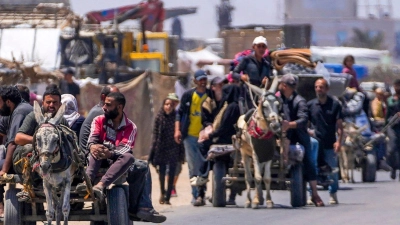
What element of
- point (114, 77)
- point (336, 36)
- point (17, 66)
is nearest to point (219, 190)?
point (17, 66)

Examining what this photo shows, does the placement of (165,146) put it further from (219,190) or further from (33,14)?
(33,14)

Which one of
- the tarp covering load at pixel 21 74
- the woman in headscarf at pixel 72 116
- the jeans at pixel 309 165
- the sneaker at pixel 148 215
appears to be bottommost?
the jeans at pixel 309 165

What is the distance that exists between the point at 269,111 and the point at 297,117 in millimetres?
1051

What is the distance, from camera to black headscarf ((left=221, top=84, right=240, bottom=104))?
1662 centimetres

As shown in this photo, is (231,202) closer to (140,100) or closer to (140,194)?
(140,194)

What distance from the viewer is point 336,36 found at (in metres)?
118

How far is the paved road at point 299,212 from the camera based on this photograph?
14227mm

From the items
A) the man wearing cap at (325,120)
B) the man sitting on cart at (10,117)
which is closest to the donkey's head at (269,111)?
the man wearing cap at (325,120)

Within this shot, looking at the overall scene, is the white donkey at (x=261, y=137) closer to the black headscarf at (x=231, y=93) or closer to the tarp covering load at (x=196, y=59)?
the black headscarf at (x=231, y=93)

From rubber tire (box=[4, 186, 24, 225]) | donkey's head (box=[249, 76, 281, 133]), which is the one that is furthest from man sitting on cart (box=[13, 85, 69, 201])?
donkey's head (box=[249, 76, 281, 133])

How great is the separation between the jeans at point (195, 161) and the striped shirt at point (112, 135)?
538 cm

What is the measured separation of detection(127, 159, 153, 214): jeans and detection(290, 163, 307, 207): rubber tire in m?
4.64

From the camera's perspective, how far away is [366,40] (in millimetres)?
108000

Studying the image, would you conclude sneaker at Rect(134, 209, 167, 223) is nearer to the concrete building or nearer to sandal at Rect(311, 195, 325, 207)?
sandal at Rect(311, 195, 325, 207)
